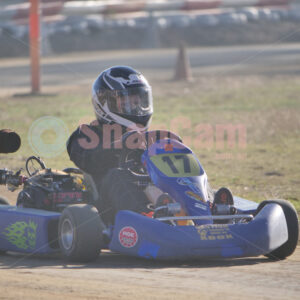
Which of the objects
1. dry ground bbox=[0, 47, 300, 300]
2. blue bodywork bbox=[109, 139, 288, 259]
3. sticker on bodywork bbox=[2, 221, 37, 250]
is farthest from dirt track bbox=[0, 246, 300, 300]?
sticker on bodywork bbox=[2, 221, 37, 250]

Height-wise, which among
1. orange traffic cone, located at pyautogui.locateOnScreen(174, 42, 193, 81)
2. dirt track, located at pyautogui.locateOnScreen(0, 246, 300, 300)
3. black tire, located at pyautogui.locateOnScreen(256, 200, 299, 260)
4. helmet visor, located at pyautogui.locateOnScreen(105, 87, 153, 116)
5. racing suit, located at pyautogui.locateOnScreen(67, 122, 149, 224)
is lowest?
dirt track, located at pyautogui.locateOnScreen(0, 246, 300, 300)

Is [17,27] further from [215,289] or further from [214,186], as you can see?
[215,289]

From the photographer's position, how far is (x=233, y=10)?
111 ft

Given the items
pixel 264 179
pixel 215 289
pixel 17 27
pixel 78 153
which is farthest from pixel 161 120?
pixel 17 27

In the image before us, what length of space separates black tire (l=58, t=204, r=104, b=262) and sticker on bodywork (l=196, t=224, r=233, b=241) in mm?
665

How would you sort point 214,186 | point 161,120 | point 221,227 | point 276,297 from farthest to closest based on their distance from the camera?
point 161,120
point 214,186
point 221,227
point 276,297

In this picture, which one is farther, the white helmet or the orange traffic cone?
the orange traffic cone

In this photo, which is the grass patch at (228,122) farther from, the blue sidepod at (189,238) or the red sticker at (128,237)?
the red sticker at (128,237)

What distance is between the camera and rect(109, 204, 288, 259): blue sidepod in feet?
15.5

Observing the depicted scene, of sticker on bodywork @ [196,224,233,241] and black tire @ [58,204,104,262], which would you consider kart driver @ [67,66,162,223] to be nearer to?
black tire @ [58,204,104,262]

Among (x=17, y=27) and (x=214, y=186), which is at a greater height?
(x=17, y=27)

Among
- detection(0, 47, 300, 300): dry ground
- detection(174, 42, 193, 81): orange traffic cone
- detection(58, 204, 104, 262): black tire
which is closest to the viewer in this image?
detection(0, 47, 300, 300): dry ground

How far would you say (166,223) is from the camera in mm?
4898

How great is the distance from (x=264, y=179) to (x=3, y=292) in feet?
16.7
